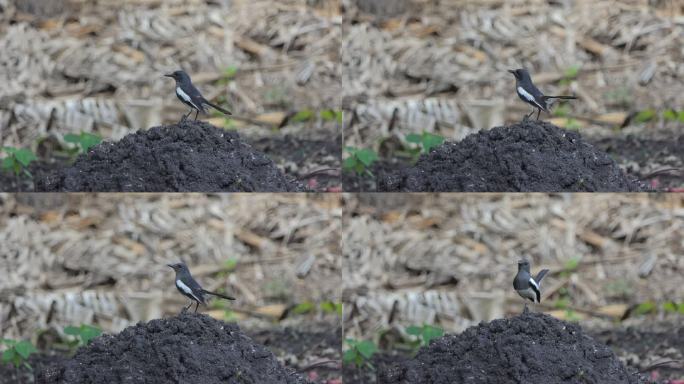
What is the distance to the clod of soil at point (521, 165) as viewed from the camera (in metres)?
5.23

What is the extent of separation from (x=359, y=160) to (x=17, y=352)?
2.25 m

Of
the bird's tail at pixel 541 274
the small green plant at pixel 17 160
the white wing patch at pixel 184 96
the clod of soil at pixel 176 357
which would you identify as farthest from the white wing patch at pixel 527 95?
the small green plant at pixel 17 160

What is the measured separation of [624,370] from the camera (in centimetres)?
484

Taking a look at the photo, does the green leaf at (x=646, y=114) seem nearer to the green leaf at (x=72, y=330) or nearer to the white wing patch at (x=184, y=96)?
the white wing patch at (x=184, y=96)

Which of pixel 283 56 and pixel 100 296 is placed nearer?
pixel 100 296

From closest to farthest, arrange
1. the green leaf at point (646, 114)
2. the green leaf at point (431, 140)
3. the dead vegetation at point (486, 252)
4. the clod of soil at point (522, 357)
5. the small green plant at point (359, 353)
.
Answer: the clod of soil at point (522, 357), the dead vegetation at point (486, 252), the small green plant at point (359, 353), the green leaf at point (431, 140), the green leaf at point (646, 114)

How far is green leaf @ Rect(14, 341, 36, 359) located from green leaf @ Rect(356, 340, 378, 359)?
1.82 metres

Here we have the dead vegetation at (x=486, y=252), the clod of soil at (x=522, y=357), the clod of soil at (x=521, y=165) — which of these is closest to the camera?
the clod of soil at (x=522, y=357)

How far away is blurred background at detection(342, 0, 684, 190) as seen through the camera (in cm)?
595

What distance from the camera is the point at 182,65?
6070 millimetres

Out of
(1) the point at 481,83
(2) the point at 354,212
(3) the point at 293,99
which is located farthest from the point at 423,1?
(2) the point at 354,212

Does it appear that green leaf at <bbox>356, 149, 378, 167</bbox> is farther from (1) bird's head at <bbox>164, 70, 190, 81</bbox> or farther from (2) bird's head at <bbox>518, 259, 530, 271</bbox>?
(2) bird's head at <bbox>518, 259, 530, 271</bbox>

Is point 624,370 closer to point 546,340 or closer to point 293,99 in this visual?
point 546,340

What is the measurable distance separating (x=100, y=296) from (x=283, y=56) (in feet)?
5.97
